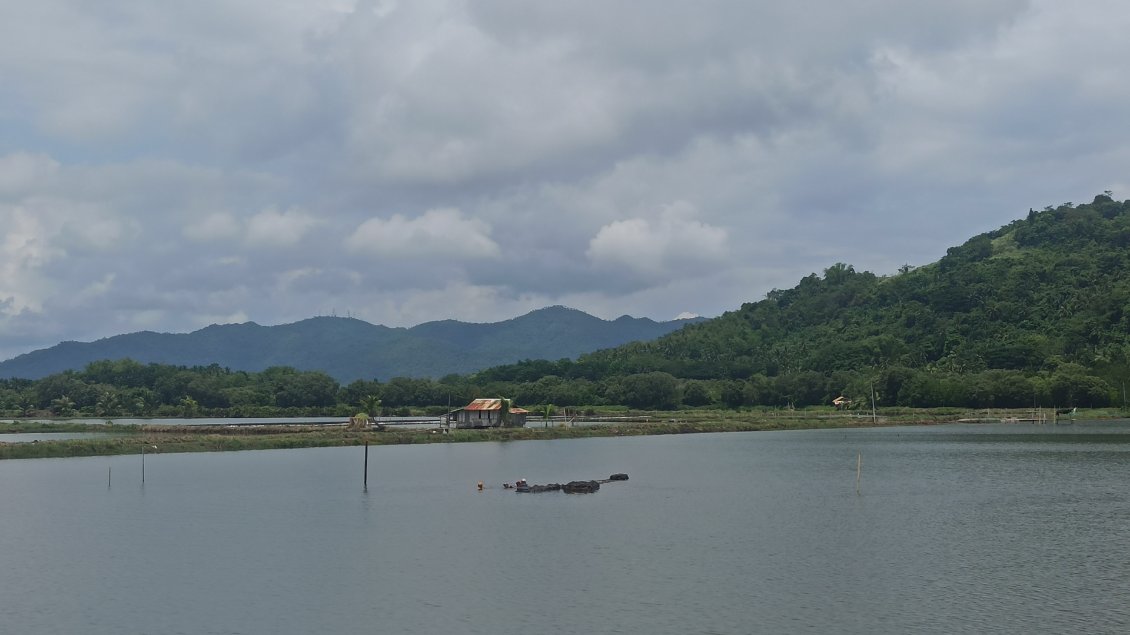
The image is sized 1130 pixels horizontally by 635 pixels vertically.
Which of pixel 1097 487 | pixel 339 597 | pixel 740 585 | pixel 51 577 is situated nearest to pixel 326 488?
pixel 51 577

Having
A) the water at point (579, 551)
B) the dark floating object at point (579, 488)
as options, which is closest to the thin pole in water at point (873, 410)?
the water at point (579, 551)

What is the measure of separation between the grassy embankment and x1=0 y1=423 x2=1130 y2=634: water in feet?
29.9

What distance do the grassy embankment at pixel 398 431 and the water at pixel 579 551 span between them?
29.9 feet

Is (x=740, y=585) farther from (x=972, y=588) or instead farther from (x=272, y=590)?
(x=272, y=590)

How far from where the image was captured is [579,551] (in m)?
44.1

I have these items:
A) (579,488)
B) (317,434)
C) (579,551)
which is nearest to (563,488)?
(579,488)

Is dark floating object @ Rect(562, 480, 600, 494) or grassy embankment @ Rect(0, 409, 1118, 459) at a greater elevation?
grassy embankment @ Rect(0, 409, 1118, 459)

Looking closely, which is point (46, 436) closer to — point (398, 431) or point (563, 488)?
point (398, 431)

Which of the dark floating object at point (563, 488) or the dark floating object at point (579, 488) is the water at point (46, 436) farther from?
the dark floating object at point (579, 488)

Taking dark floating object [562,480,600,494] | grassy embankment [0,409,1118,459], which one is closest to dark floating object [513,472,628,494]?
dark floating object [562,480,600,494]

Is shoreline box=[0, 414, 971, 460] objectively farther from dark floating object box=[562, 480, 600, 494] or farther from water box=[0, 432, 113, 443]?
dark floating object box=[562, 480, 600, 494]

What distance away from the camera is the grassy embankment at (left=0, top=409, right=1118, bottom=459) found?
305 feet

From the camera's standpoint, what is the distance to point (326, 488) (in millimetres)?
71625

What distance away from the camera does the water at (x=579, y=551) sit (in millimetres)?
32688
